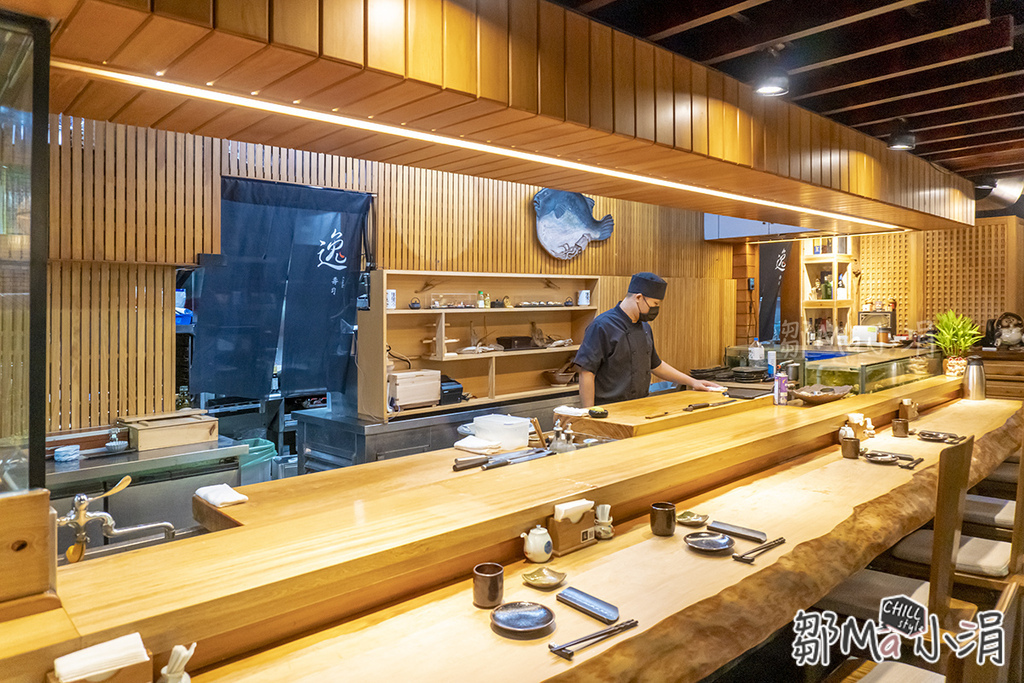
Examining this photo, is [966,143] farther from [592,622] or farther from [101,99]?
[101,99]

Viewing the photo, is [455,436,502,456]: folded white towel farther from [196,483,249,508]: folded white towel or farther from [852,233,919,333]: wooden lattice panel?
[852,233,919,333]: wooden lattice panel

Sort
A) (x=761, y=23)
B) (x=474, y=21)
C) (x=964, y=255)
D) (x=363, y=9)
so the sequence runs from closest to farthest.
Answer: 1. (x=363, y=9)
2. (x=474, y=21)
3. (x=761, y=23)
4. (x=964, y=255)

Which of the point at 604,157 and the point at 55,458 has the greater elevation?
the point at 604,157

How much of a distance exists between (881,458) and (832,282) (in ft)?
16.9

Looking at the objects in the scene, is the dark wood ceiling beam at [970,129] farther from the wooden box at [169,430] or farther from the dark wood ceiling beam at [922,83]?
the wooden box at [169,430]

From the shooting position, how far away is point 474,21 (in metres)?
2.22

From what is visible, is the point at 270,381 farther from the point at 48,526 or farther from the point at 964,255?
the point at 964,255

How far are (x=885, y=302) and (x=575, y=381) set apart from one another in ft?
13.9

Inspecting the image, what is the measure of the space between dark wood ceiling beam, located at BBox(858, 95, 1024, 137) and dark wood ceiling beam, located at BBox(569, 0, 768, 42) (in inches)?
91.6

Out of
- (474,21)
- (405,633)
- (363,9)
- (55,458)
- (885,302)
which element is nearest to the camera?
(405,633)

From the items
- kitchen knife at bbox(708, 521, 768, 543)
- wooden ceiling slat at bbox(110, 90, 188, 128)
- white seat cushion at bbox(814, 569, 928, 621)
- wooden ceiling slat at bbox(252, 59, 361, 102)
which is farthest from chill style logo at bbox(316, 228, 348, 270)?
white seat cushion at bbox(814, 569, 928, 621)

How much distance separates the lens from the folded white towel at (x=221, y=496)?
2350 millimetres

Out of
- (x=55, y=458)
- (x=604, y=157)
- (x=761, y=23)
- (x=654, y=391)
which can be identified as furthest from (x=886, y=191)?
(x=55, y=458)

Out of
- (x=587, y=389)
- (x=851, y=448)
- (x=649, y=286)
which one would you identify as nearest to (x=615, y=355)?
(x=587, y=389)
